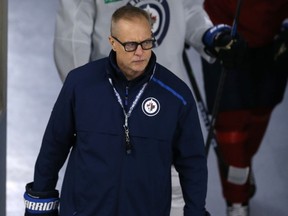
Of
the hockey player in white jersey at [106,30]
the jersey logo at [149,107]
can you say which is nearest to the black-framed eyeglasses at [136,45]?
the jersey logo at [149,107]

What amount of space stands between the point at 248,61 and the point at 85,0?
994 millimetres

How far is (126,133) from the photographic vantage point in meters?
3.00

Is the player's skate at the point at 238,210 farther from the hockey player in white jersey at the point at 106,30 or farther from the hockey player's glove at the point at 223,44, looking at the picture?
the hockey player's glove at the point at 223,44

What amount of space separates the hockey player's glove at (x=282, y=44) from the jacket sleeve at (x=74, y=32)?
3.23 ft

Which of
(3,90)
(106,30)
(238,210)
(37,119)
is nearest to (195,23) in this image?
(106,30)

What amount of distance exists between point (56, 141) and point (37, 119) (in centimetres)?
211

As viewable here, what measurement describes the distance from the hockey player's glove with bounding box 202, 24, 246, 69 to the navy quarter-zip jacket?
965 millimetres

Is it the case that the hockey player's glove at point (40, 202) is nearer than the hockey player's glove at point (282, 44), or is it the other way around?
the hockey player's glove at point (40, 202)

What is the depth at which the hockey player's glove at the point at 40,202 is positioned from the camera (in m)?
3.20

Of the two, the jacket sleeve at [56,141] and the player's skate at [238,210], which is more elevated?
the jacket sleeve at [56,141]

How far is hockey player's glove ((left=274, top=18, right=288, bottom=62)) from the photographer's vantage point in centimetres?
434

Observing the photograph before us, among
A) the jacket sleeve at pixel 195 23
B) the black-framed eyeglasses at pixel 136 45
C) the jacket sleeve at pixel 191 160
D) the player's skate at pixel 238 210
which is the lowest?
the player's skate at pixel 238 210

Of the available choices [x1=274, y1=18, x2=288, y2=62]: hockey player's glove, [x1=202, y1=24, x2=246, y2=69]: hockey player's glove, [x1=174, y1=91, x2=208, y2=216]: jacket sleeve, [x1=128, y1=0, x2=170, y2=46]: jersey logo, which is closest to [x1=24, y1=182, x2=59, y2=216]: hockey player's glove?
[x1=174, y1=91, x2=208, y2=216]: jacket sleeve

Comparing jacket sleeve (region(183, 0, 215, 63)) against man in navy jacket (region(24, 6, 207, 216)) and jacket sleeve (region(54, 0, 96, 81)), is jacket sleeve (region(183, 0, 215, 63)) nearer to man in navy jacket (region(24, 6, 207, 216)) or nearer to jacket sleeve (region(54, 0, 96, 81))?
jacket sleeve (region(54, 0, 96, 81))
